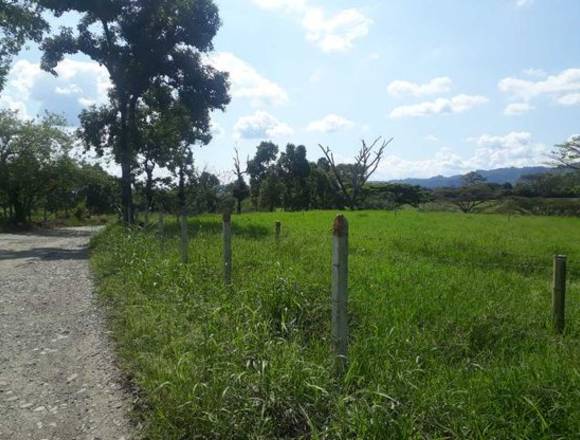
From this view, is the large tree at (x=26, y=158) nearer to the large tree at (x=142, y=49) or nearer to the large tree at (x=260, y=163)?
the large tree at (x=142, y=49)

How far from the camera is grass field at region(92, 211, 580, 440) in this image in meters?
3.21

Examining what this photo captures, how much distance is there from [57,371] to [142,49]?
19.7m

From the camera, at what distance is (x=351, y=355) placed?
13.4ft

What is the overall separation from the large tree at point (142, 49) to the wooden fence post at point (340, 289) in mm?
19225

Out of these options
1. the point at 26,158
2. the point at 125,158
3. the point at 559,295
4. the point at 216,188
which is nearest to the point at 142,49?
the point at 125,158

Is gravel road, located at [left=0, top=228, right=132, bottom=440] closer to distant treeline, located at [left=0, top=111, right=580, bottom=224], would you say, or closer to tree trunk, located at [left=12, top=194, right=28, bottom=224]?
distant treeline, located at [left=0, top=111, right=580, bottom=224]

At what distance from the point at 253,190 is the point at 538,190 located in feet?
127

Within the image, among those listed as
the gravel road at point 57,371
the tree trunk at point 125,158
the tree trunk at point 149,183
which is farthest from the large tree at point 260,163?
the gravel road at point 57,371

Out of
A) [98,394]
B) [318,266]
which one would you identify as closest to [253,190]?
[318,266]

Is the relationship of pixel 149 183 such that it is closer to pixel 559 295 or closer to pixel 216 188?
pixel 216 188

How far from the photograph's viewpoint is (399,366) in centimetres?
404

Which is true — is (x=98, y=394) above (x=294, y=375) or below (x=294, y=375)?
below

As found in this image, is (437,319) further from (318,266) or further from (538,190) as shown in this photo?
(538,190)

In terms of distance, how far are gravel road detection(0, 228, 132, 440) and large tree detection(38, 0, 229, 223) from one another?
47.7 feet
